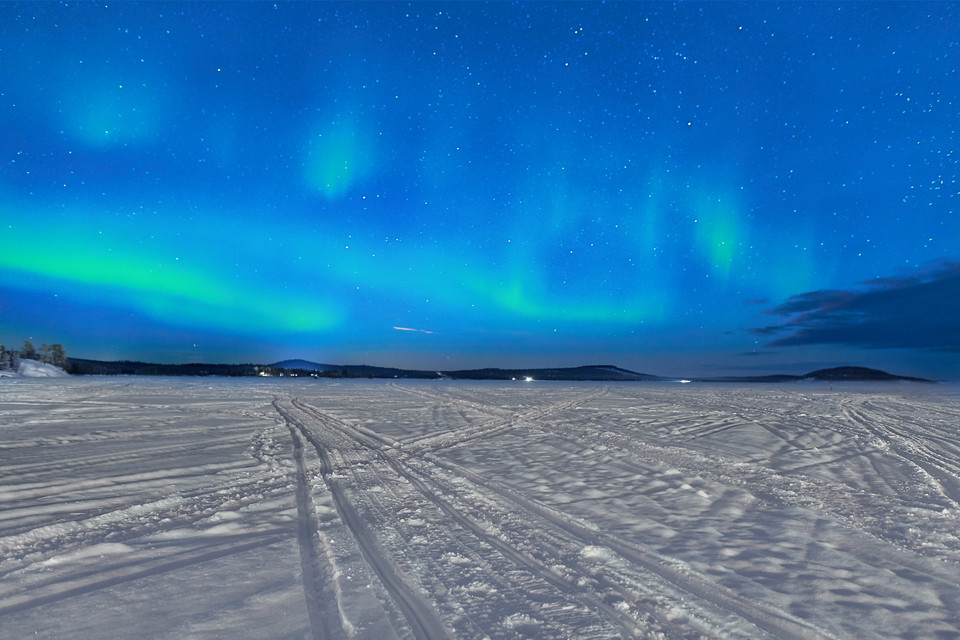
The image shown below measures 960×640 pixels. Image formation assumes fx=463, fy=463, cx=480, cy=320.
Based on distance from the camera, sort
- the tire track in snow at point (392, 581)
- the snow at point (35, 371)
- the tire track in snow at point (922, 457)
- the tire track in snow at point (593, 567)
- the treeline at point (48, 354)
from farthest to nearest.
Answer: the treeline at point (48, 354)
the snow at point (35, 371)
the tire track in snow at point (922, 457)
the tire track in snow at point (593, 567)
the tire track in snow at point (392, 581)

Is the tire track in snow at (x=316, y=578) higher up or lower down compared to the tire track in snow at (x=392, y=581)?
lower down

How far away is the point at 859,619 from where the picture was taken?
3.10 metres

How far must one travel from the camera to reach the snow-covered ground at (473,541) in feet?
9.92

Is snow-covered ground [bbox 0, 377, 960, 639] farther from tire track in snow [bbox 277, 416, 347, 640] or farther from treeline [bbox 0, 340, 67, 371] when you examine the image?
treeline [bbox 0, 340, 67, 371]

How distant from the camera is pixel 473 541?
4.24m

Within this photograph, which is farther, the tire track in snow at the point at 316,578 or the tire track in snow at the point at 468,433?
the tire track in snow at the point at 468,433

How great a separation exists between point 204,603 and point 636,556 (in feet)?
11.0

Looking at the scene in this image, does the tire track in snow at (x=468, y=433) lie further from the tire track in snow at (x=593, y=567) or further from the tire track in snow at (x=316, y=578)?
the tire track in snow at (x=316, y=578)

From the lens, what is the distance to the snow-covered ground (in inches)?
119

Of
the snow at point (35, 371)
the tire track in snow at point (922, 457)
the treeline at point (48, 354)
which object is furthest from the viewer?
the treeline at point (48, 354)

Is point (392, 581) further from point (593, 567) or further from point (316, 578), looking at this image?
point (593, 567)

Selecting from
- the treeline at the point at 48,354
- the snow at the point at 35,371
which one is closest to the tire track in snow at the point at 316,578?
the snow at the point at 35,371

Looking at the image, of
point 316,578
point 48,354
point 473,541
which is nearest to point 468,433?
point 473,541

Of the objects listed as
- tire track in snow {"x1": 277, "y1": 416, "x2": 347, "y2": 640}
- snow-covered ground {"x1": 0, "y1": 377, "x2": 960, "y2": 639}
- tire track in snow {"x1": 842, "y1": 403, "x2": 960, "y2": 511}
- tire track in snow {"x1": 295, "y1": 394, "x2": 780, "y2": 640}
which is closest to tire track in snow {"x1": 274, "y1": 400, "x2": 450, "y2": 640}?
snow-covered ground {"x1": 0, "y1": 377, "x2": 960, "y2": 639}
